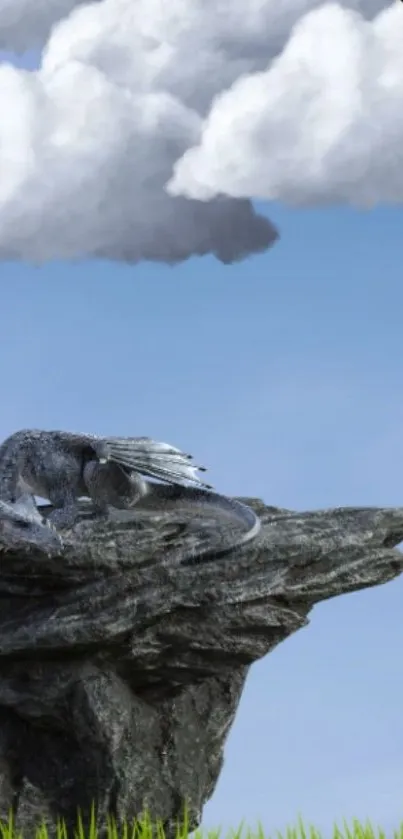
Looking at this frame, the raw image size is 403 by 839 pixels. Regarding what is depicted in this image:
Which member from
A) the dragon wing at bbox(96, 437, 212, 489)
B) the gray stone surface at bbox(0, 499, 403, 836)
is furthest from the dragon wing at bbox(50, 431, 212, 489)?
the gray stone surface at bbox(0, 499, 403, 836)

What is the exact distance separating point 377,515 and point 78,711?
5.21ft

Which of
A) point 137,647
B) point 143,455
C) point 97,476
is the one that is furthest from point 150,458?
point 137,647

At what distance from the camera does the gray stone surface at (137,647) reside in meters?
6.41

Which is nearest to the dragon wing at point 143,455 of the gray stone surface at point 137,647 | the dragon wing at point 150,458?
the dragon wing at point 150,458

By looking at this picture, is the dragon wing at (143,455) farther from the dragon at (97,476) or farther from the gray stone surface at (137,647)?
the gray stone surface at (137,647)

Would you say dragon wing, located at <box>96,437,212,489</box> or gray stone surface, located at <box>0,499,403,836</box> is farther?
dragon wing, located at <box>96,437,212,489</box>

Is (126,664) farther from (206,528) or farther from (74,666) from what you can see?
(206,528)

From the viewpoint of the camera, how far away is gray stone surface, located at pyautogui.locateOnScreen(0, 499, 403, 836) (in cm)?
641

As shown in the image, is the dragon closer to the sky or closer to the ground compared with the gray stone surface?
closer to the sky

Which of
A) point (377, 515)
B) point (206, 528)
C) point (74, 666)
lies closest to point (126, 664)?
point (74, 666)

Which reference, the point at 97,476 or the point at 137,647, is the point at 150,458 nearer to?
the point at 97,476

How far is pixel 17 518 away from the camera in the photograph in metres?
6.55

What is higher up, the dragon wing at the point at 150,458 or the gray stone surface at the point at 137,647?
the dragon wing at the point at 150,458

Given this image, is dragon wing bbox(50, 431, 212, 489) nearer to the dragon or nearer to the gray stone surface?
the dragon
